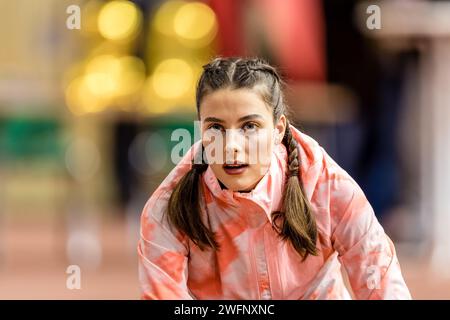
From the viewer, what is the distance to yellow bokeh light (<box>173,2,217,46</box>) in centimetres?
334

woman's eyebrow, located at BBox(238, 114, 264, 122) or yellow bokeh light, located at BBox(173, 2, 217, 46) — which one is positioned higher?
yellow bokeh light, located at BBox(173, 2, 217, 46)

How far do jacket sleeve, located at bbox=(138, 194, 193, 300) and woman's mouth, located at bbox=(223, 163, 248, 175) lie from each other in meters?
0.10

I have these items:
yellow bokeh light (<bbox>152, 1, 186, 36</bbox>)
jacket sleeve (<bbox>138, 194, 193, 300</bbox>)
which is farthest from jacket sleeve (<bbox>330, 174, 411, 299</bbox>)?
yellow bokeh light (<bbox>152, 1, 186, 36</bbox>)

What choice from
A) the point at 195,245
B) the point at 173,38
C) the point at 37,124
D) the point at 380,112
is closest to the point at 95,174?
the point at 37,124

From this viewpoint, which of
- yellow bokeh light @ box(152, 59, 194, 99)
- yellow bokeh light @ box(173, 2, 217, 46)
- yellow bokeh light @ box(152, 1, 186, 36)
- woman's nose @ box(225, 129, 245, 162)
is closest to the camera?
woman's nose @ box(225, 129, 245, 162)

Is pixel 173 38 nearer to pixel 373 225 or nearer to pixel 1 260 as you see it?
pixel 1 260

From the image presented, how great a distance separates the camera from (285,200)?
1.50 meters

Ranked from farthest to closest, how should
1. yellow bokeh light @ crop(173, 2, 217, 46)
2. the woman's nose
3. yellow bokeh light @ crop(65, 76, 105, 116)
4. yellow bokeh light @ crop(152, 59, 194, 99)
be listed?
1. yellow bokeh light @ crop(65, 76, 105, 116)
2. yellow bokeh light @ crop(152, 59, 194, 99)
3. yellow bokeh light @ crop(173, 2, 217, 46)
4. the woman's nose

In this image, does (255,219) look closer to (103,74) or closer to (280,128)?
(280,128)

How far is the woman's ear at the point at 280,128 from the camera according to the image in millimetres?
1531

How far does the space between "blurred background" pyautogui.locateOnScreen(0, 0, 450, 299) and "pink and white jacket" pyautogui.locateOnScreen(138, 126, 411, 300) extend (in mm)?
1775

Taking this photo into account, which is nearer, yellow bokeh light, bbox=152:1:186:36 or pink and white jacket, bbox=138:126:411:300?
pink and white jacket, bbox=138:126:411:300

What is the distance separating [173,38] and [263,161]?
2.26 meters

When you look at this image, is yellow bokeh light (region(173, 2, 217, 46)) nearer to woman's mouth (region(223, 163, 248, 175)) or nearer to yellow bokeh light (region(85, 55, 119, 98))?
yellow bokeh light (region(85, 55, 119, 98))
